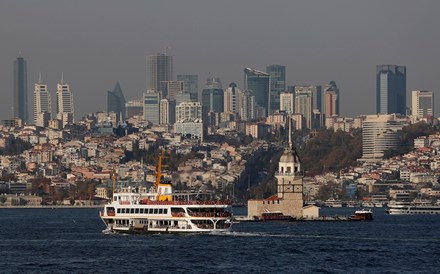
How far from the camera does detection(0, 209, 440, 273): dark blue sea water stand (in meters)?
56.0

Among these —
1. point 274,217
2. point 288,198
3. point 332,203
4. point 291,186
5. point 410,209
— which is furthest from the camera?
point 332,203

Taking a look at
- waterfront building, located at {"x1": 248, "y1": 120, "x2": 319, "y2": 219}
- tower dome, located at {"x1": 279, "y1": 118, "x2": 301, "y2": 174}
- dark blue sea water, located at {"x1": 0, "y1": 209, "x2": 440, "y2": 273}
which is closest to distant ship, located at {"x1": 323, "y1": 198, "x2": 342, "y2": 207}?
tower dome, located at {"x1": 279, "y1": 118, "x2": 301, "y2": 174}

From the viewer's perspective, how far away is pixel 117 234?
73.1 meters

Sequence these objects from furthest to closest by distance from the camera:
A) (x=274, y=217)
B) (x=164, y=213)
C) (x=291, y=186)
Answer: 1. (x=291, y=186)
2. (x=274, y=217)
3. (x=164, y=213)

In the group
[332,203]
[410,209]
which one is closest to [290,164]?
[410,209]

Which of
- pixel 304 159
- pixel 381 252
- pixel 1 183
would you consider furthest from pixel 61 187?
pixel 381 252

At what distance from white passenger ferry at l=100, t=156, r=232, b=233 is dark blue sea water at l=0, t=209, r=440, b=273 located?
2.18ft

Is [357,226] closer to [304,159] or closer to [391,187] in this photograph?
[391,187]

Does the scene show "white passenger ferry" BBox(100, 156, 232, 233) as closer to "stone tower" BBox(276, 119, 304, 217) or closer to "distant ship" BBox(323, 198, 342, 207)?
"stone tower" BBox(276, 119, 304, 217)

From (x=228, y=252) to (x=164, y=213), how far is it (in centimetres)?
948

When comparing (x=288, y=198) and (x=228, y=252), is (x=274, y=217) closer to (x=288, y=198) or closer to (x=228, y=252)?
(x=288, y=198)

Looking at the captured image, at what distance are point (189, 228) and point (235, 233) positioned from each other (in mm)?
2973

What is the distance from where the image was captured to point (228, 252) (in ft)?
204

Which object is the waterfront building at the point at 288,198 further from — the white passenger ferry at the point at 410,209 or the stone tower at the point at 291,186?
the white passenger ferry at the point at 410,209
